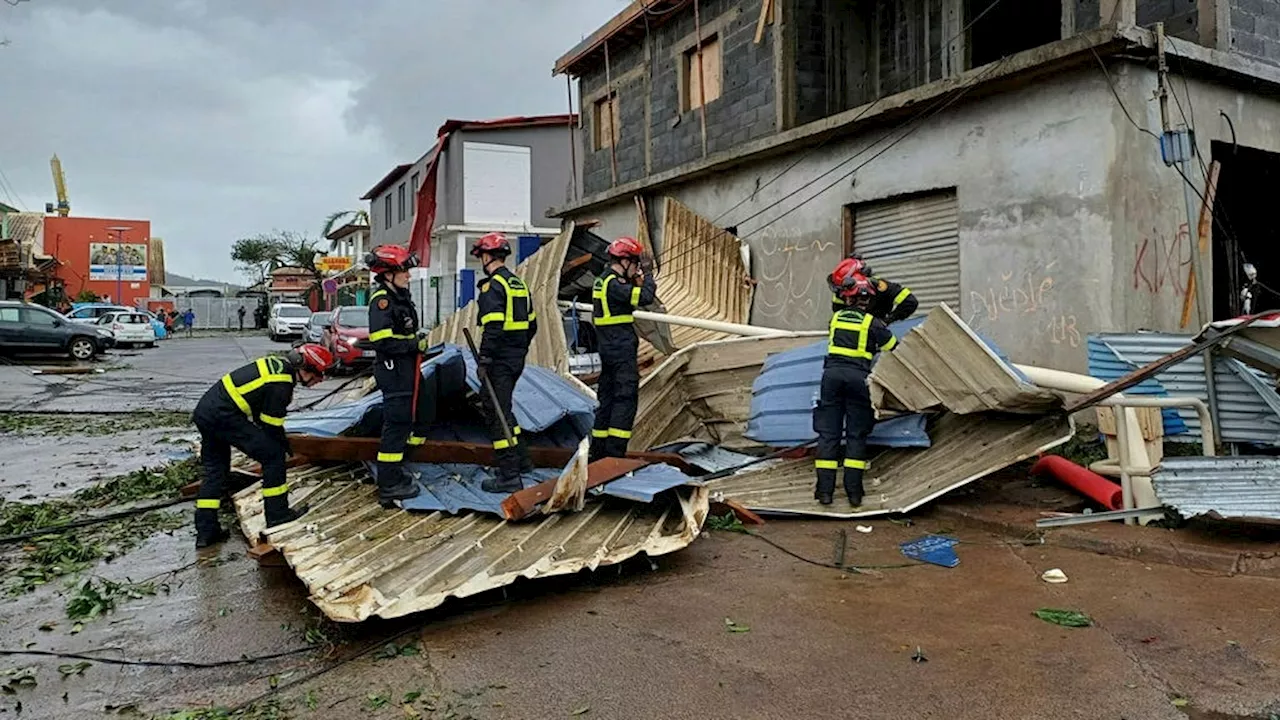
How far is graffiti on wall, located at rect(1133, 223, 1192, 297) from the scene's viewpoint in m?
7.68

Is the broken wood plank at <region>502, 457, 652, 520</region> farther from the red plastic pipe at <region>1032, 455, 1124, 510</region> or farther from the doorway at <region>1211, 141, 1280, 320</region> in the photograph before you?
the doorway at <region>1211, 141, 1280, 320</region>

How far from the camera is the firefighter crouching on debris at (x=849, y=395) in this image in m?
5.93

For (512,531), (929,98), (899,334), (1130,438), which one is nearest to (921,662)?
(512,531)

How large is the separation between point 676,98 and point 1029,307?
7.86 m

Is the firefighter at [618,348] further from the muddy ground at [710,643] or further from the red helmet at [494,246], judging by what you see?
the muddy ground at [710,643]

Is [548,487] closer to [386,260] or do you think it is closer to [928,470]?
[386,260]

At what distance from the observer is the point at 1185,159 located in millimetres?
7348

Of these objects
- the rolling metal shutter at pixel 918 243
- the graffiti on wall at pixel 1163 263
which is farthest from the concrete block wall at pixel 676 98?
the graffiti on wall at pixel 1163 263

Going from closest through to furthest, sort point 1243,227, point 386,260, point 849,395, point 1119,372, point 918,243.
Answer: point 386,260 → point 849,395 → point 1119,372 → point 918,243 → point 1243,227

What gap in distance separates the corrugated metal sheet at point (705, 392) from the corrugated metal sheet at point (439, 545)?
283 centimetres

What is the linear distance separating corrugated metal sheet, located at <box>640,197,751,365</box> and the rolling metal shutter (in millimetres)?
2150

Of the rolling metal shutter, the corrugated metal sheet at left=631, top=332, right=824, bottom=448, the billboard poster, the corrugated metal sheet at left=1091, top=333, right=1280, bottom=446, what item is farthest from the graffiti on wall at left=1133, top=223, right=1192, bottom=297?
the billboard poster

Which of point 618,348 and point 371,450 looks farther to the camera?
point 618,348

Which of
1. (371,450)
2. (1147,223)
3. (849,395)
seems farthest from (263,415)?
(1147,223)
